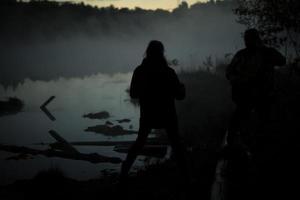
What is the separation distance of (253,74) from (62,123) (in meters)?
15.0

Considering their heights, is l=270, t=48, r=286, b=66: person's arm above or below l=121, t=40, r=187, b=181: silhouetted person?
above

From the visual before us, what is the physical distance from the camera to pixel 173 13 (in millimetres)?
164875

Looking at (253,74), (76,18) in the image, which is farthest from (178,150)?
(76,18)

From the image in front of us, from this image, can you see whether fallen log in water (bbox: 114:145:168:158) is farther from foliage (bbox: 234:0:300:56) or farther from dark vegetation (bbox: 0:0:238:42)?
dark vegetation (bbox: 0:0:238:42)

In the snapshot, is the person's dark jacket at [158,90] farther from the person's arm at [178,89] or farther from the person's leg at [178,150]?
the person's leg at [178,150]

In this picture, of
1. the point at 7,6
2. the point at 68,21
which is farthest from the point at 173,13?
the point at 7,6

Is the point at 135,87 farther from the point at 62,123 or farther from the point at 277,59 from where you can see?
the point at 62,123

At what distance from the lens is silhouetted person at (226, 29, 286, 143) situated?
6.76 m

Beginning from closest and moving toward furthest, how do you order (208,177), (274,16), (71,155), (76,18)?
1. (208,177)
2. (274,16)
3. (71,155)
4. (76,18)

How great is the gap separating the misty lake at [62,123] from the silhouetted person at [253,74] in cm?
544

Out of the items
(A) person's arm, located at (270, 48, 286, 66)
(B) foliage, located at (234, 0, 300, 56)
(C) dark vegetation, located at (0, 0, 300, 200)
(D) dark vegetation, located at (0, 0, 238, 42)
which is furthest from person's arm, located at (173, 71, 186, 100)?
(D) dark vegetation, located at (0, 0, 238, 42)

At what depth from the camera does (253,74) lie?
6.82 meters

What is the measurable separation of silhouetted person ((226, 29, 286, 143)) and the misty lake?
17.9ft

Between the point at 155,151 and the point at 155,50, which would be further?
the point at 155,151
